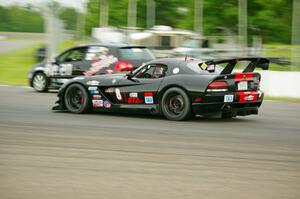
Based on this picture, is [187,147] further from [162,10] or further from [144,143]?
[162,10]

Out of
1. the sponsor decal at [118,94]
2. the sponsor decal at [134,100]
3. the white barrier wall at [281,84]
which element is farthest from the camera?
the white barrier wall at [281,84]

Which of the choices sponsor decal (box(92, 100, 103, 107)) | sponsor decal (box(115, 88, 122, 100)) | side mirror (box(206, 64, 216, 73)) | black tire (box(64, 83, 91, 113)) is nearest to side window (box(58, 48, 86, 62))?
black tire (box(64, 83, 91, 113))

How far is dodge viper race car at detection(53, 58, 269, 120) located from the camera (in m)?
10.6

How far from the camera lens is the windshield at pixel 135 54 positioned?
16.0 m

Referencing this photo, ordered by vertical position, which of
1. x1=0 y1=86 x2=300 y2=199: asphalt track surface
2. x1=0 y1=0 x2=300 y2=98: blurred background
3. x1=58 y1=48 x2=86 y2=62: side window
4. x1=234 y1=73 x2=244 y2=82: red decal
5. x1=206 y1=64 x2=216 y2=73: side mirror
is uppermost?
x1=0 y1=0 x2=300 y2=98: blurred background

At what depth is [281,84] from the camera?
58.8 ft

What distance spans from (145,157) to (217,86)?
140 inches

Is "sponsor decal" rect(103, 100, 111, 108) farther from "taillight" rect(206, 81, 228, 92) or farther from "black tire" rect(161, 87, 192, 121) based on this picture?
"taillight" rect(206, 81, 228, 92)

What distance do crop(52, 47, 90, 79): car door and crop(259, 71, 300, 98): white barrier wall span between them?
519 cm

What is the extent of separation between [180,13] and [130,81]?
2706 centimetres

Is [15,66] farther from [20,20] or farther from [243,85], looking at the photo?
[20,20]

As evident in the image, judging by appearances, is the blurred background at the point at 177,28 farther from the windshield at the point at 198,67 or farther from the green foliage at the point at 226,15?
the windshield at the point at 198,67

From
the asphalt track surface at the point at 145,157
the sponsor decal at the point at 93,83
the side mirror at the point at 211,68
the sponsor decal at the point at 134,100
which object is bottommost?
the asphalt track surface at the point at 145,157

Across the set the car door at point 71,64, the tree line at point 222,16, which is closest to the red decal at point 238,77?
the car door at point 71,64
